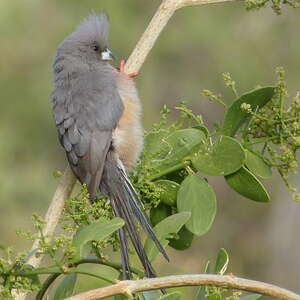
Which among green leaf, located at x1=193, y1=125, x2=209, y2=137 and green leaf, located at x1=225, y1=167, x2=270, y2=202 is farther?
green leaf, located at x1=193, y1=125, x2=209, y2=137

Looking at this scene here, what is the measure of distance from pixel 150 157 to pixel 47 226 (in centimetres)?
59

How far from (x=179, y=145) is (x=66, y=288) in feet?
2.78

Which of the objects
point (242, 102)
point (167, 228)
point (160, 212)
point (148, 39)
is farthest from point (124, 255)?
point (148, 39)

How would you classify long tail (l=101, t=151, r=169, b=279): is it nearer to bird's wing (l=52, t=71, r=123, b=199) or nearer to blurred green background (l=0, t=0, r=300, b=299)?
bird's wing (l=52, t=71, r=123, b=199)

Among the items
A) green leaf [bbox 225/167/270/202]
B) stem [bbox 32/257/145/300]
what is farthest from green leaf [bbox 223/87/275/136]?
stem [bbox 32/257/145/300]

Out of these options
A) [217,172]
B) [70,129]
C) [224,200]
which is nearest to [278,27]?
[224,200]

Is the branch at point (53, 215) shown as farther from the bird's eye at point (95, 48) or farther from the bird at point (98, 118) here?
the bird's eye at point (95, 48)

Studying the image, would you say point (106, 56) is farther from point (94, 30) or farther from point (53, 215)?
point (53, 215)

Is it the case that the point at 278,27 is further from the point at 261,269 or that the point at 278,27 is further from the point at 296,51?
the point at 261,269

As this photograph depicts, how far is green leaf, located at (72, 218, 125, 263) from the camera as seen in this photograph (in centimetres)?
263

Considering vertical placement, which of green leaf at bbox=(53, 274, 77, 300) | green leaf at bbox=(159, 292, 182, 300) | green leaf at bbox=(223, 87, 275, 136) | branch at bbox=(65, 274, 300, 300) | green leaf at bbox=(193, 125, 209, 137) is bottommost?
green leaf at bbox=(53, 274, 77, 300)

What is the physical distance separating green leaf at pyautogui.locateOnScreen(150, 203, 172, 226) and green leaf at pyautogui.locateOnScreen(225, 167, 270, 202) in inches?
12.4

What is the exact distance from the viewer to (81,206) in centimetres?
293

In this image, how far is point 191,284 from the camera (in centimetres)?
242
